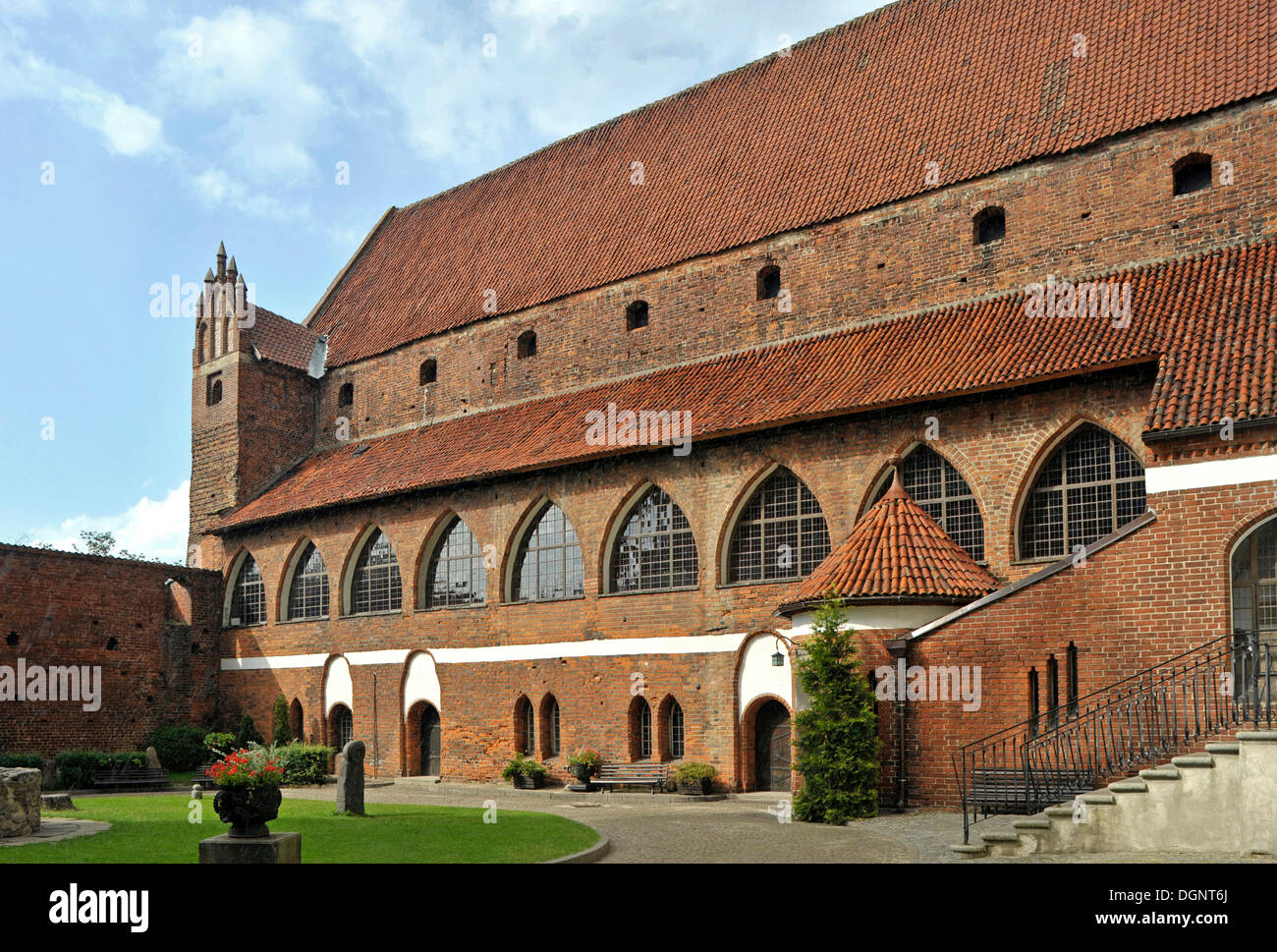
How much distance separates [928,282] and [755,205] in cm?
498

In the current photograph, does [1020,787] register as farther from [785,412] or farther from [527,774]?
[527,774]

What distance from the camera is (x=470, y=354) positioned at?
100 ft

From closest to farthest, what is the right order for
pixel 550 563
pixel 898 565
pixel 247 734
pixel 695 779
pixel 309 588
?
pixel 898 565 → pixel 695 779 → pixel 550 563 → pixel 309 588 → pixel 247 734

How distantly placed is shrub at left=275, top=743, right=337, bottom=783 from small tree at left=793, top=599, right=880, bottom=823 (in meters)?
13.2

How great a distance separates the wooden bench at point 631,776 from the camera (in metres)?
22.9

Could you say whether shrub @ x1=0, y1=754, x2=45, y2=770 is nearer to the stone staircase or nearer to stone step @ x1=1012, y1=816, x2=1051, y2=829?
the stone staircase

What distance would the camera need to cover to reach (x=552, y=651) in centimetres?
2544

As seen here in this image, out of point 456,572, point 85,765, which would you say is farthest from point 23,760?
point 456,572

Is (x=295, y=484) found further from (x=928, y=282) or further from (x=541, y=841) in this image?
(x=541, y=841)

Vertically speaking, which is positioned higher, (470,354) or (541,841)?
(470,354)

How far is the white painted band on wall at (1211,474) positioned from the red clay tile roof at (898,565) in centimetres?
312

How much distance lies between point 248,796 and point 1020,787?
915 cm

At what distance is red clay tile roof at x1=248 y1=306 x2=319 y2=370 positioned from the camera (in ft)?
111

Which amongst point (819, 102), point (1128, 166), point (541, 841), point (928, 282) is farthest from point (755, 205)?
point (541, 841)
